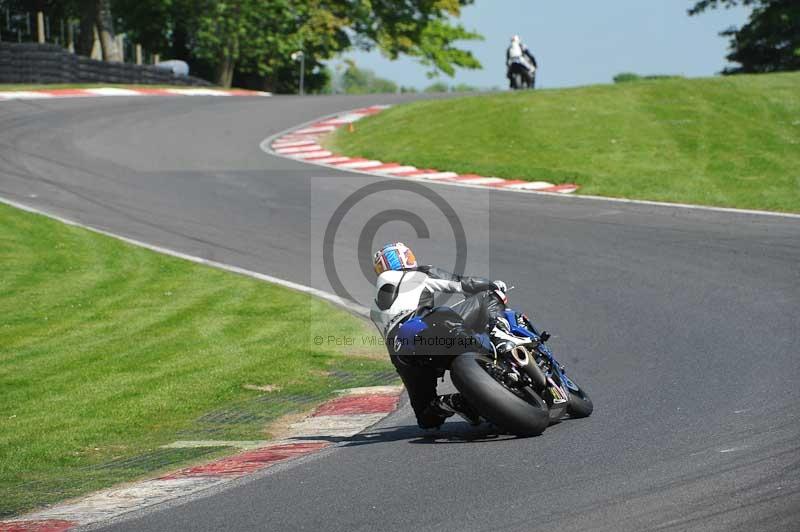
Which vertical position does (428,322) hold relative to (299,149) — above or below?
below

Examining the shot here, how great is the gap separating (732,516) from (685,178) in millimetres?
15834

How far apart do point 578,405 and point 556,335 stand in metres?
3.30

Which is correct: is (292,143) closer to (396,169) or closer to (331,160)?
(331,160)

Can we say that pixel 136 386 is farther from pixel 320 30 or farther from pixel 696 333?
pixel 320 30

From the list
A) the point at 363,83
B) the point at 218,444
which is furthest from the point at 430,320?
the point at 363,83

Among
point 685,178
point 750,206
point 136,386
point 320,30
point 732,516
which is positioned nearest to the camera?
point 732,516

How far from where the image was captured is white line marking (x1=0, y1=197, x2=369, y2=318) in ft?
45.2

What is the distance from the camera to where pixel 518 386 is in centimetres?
738

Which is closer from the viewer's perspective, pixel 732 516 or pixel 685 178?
pixel 732 516

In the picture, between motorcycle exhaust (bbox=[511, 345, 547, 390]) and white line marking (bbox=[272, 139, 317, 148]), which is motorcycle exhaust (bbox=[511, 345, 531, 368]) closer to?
motorcycle exhaust (bbox=[511, 345, 547, 390])

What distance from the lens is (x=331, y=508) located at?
6047 mm

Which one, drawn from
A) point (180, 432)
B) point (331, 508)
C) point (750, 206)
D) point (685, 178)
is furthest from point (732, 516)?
point (685, 178)

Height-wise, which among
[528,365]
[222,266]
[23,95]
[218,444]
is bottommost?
[218,444]

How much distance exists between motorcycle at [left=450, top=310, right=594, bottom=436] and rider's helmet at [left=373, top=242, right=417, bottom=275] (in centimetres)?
77
